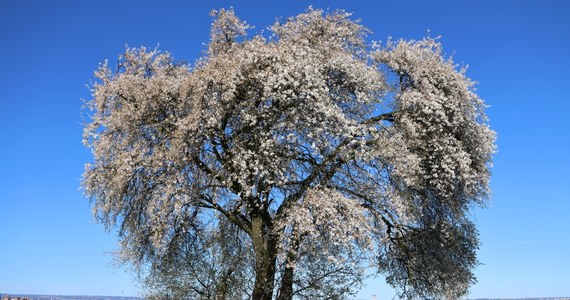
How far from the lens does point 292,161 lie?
2205 centimetres

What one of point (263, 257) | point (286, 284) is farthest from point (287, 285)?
point (263, 257)

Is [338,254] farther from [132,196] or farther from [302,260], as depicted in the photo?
[132,196]

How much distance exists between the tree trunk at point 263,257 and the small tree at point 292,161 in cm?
6

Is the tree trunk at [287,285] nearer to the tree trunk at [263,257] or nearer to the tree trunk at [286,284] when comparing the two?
the tree trunk at [286,284]

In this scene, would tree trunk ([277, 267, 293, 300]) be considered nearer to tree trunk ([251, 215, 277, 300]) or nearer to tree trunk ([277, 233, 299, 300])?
tree trunk ([277, 233, 299, 300])

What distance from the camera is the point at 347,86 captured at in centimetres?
2272

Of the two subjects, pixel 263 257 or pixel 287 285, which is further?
pixel 287 285

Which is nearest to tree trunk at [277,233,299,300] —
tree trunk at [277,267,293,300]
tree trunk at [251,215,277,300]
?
tree trunk at [277,267,293,300]

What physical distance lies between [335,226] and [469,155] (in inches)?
270

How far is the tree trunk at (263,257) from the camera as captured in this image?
2108 centimetres

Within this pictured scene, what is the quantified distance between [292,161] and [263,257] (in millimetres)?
3704

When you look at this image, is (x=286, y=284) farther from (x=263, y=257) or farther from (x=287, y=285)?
(x=263, y=257)

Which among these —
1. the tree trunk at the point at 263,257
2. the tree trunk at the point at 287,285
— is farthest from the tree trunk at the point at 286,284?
the tree trunk at the point at 263,257

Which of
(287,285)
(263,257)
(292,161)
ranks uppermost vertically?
(292,161)
